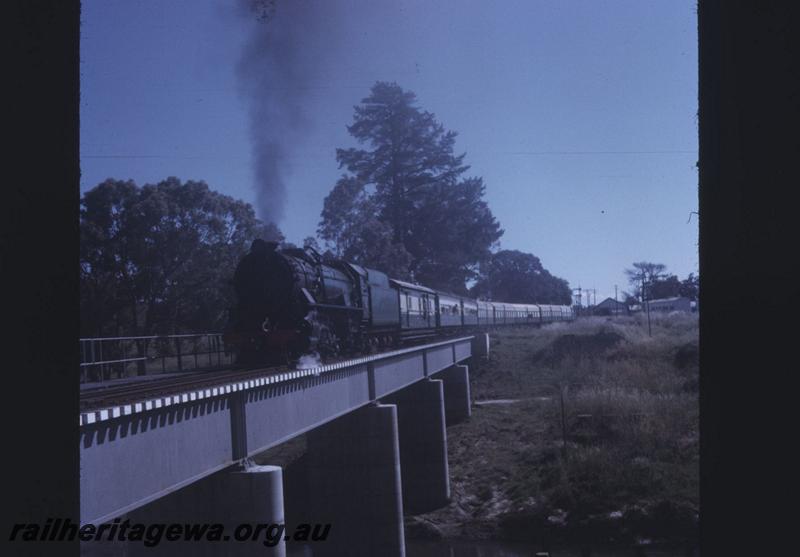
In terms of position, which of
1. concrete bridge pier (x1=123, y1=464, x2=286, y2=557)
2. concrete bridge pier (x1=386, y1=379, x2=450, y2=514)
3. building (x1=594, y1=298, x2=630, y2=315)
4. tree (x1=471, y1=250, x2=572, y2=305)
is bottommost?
concrete bridge pier (x1=386, y1=379, x2=450, y2=514)

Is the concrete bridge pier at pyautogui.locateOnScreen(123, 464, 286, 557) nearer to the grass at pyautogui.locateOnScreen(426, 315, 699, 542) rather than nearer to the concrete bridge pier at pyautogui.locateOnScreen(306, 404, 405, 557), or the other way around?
the concrete bridge pier at pyautogui.locateOnScreen(306, 404, 405, 557)

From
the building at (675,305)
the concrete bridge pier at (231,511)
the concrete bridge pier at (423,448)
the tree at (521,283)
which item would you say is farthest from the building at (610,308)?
the concrete bridge pier at (231,511)

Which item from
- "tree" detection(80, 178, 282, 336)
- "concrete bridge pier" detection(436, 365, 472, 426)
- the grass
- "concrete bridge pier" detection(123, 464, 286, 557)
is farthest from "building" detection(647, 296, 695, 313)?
"concrete bridge pier" detection(123, 464, 286, 557)

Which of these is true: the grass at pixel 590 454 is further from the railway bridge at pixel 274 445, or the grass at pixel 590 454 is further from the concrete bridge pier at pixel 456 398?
the railway bridge at pixel 274 445

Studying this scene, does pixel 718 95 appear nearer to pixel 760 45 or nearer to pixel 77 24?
pixel 760 45

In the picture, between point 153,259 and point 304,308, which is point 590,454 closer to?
point 304,308

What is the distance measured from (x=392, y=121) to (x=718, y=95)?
45489 mm

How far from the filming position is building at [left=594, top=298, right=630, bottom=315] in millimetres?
84425

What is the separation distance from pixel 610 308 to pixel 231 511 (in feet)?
280

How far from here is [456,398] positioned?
33438 millimetres

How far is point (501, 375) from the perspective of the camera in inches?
1612

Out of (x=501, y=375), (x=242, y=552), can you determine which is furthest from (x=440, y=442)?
(x=242, y=552)

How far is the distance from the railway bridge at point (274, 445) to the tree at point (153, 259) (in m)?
8.41

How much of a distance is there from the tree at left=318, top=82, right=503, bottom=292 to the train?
19.2 metres
